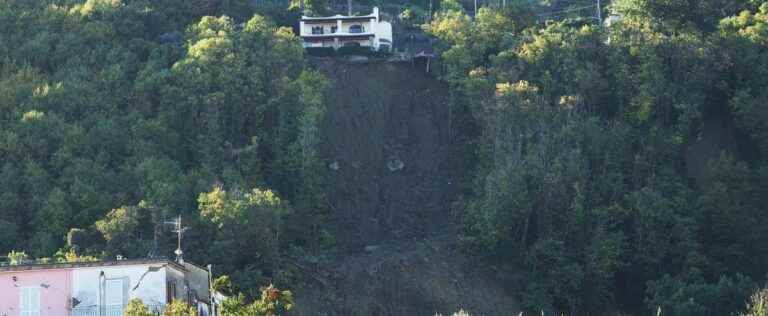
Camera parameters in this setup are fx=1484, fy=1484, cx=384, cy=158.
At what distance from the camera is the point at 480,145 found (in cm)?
6122

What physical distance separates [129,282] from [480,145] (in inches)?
954

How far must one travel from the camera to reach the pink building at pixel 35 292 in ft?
129

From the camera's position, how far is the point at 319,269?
2112 inches

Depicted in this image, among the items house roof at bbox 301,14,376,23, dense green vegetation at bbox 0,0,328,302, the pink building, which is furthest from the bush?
the pink building

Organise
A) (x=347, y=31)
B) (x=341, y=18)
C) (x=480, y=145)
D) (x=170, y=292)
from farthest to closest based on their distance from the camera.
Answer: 1. (x=341, y=18)
2. (x=347, y=31)
3. (x=480, y=145)
4. (x=170, y=292)

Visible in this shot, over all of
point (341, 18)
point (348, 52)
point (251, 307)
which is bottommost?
point (251, 307)

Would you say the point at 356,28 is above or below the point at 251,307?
above

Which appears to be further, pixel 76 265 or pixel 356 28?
pixel 356 28

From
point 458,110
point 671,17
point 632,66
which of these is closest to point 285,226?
point 458,110

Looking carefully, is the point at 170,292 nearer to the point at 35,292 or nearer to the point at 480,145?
the point at 35,292

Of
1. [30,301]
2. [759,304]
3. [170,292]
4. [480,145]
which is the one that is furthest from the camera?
[480,145]

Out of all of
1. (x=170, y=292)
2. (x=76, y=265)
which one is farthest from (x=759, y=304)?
(x=76, y=265)

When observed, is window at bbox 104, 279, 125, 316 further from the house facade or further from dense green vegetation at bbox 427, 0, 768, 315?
dense green vegetation at bbox 427, 0, 768, 315

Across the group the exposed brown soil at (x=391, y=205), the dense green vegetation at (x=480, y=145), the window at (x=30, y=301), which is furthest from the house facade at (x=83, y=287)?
the exposed brown soil at (x=391, y=205)
